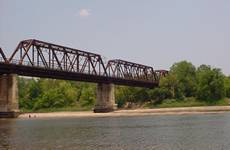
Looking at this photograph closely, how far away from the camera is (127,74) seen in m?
139

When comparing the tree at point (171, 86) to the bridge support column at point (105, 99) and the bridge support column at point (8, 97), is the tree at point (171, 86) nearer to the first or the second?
the bridge support column at point (105, 99)

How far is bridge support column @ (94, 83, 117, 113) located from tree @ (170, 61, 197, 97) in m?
24.7

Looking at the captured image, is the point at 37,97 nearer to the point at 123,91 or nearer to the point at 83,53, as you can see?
the point at 123,91

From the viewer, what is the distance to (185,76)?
13962 cm

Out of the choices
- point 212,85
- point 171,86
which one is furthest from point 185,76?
point 212,85

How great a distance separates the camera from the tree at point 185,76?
133 meters

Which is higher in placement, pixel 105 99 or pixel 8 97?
pixel 8 97

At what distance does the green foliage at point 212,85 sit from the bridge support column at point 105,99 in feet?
87.8

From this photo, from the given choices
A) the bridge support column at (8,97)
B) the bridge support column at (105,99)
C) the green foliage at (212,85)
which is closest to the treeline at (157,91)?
the green foliage at (212,85)

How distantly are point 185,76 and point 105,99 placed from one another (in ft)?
109

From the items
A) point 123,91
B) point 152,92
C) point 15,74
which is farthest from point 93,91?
point 15,74

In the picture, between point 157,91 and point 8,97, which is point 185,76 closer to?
point 157,91

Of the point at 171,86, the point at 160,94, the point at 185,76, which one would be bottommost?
the point at 160,94

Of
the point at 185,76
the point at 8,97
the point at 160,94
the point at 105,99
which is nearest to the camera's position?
the point at 8,97
